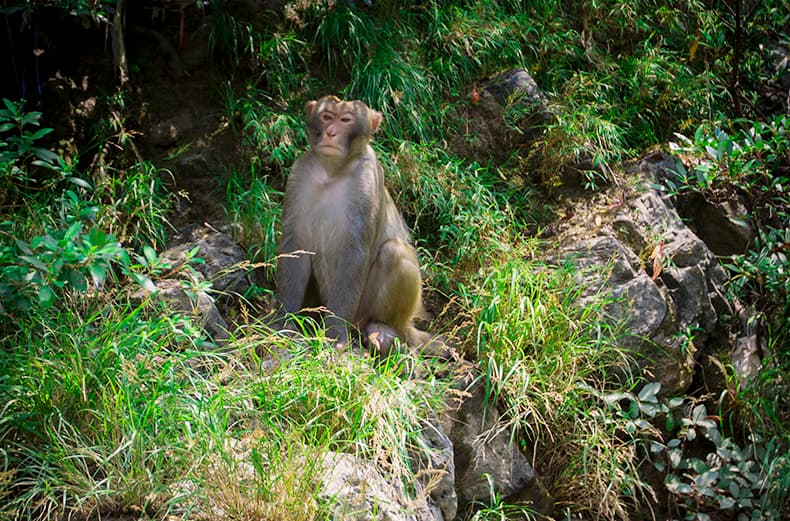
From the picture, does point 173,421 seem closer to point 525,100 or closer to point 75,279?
point 75,279

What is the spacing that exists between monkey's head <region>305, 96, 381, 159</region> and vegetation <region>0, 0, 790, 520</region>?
3.14 feet

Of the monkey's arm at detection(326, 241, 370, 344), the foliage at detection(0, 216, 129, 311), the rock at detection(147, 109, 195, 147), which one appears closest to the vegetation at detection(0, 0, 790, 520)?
the foliage at detection(0, 216, 129, 311)

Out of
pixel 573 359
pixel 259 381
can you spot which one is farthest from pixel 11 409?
pixel 573 359

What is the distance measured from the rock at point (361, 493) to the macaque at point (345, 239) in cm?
117

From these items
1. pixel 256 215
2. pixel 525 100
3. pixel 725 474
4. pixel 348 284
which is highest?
pixel 525 100

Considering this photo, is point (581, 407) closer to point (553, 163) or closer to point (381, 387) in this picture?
point (381, 387)

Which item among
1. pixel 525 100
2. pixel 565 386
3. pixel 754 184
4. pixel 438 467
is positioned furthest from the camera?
pixel 525 100

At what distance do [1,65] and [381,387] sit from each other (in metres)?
3.67

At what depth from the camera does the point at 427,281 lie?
605 cm

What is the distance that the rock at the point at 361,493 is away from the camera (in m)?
3.52

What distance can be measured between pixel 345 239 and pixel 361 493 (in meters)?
1.85

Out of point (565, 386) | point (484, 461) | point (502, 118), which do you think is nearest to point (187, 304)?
point (484, 461)

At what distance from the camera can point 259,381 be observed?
3967mm

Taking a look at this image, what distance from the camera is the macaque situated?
4902 millimetres
